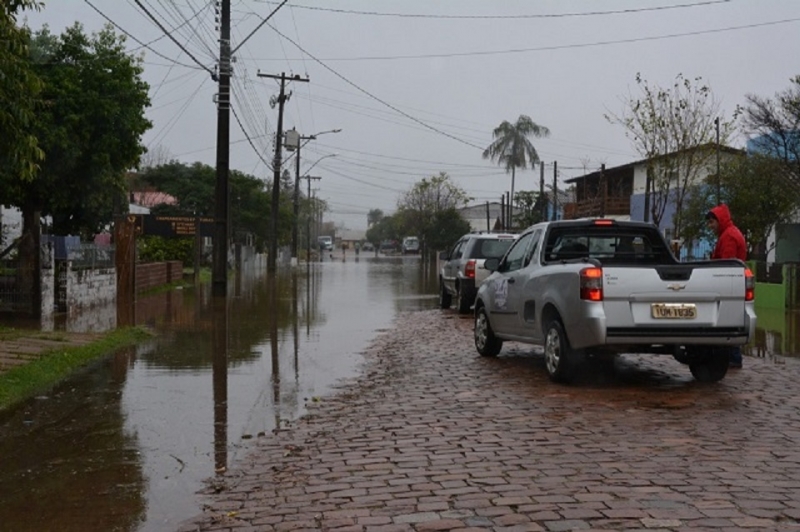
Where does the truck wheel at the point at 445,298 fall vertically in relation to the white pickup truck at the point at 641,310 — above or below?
below

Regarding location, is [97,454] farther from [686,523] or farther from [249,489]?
[686,523]

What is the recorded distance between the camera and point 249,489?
20.3 ft

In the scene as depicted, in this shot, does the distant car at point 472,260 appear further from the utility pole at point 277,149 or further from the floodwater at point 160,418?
the utility pole at point 277,149

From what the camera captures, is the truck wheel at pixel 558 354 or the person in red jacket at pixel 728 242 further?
the person in red jacket at pixel 728 242

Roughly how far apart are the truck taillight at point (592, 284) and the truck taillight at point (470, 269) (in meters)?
10.0

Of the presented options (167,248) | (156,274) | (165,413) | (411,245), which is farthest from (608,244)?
(411,245)

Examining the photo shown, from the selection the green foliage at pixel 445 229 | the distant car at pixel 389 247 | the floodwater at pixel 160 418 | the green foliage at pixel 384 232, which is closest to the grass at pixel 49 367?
the floodwater at pixel 160 418

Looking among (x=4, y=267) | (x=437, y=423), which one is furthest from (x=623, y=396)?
(x=4, y=267)

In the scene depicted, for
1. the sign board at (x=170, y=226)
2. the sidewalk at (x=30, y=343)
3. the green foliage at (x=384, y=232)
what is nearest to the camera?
the sidewalk at (x=30, y=343)

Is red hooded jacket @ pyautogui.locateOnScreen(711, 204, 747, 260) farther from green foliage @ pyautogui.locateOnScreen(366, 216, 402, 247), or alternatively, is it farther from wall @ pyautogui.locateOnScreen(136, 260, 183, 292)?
green foliage @ pyautogui.locateOnScreen(366, 216, 402, 247)

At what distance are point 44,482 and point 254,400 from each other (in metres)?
3.39

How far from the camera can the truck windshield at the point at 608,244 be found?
11.2m

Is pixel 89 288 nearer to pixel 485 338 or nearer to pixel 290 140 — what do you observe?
pixel 485 338

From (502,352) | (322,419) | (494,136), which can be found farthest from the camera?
(494,136)
